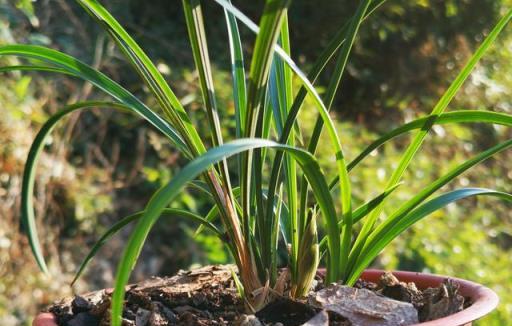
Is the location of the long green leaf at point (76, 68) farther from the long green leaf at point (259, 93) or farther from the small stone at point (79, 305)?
the small stone at point (79, 305)

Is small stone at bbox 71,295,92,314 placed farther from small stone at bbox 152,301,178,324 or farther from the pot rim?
the pot rim

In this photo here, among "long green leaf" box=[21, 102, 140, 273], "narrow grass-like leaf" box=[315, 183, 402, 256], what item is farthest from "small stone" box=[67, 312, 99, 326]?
"narrow grass-like leaf" box=[315, 183, 402, 256]

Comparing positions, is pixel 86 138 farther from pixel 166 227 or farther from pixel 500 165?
pixel 500 165

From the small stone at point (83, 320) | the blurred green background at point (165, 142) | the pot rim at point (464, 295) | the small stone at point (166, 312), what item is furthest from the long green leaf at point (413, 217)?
the blurred green background at point (165, 142)

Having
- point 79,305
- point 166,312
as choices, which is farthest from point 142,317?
point 79,305

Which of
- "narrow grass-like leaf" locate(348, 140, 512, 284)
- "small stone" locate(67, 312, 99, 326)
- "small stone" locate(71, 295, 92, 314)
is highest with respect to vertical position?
"narrow grass-like leaf" locate(348, 140, 512, 284)

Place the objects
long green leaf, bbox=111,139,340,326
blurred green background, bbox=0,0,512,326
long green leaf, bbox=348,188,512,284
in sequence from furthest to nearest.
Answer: blurred green background, bbox=0,0,512,326, long green leaf, bbox=348,188,512,284, long green leaf, bbox=111,139,340,326

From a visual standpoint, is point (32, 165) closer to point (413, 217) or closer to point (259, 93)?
point (259, 93)

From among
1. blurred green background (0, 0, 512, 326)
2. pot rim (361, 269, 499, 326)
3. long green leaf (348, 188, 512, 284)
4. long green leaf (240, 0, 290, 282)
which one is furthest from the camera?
blurred green background (0, 0, 512, 326)
